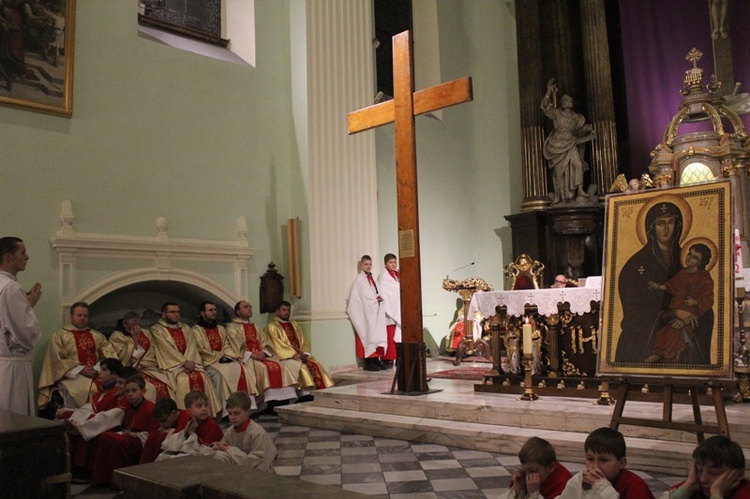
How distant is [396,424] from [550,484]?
2.98 m

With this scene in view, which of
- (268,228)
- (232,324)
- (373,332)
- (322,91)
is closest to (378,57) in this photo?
(322,91)

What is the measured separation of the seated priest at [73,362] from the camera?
6.14 m

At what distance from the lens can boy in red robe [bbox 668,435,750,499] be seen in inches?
96.3

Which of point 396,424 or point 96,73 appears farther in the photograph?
point 96,73

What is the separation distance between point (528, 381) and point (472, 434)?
0.87 meters

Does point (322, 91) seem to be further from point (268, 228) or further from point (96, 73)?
→ point (96, 73)

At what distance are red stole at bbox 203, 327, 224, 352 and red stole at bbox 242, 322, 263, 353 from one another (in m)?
0.33

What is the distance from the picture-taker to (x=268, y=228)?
895 cm

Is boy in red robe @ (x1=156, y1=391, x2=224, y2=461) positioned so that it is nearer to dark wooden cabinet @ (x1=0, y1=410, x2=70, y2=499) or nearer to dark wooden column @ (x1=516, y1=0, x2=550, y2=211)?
dark wooden cabinet @ (x1=0, y1=410, x2=70, y2=499)

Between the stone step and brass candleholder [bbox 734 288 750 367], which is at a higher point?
brass candleholder [bbox 734 288 750 367]

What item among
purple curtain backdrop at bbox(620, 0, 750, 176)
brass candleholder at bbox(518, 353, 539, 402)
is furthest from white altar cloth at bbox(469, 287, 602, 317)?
purple curtain backdrop at bbox(620, 0, 750, 176)

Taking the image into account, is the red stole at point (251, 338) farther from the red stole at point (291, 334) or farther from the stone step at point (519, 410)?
the stone step at point (519, 410)

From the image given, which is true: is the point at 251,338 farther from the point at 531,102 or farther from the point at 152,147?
the point at 531,102

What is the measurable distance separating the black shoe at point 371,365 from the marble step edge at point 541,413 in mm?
2365
